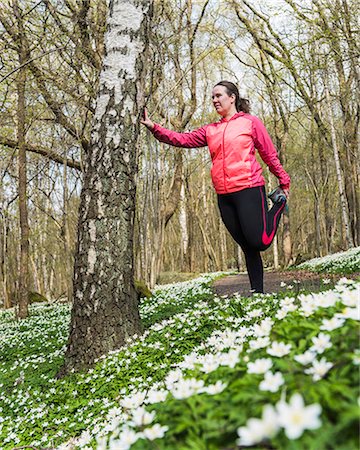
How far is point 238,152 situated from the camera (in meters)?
4.38

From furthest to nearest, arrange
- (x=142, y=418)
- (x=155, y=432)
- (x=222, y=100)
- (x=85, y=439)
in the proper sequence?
(x=222, y=100) < (x=85, y=439) < (x=142, y=418) < (x=155, y=432)

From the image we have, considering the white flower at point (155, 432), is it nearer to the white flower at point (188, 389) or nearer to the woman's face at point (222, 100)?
the white flower at point (188, 389)

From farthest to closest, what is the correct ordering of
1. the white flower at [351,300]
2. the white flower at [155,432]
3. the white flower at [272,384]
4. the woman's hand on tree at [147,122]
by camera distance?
1. the woman's hand on tree at [147,122]
2. the white flower at [351,300]
3. the white flower at [155,432]
4. the white flower at [272,384]

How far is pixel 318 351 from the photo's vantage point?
1.27 meters

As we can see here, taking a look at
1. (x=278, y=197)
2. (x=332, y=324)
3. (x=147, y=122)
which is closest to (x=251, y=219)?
(x=278, y=197)

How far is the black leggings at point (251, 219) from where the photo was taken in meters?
4.38

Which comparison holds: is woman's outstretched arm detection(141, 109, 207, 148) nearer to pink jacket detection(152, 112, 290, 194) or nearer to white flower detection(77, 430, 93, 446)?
pink jacket detection(152, 112, 290, 194)

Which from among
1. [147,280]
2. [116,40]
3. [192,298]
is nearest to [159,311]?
[192,298]

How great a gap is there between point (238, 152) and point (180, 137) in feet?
2.63

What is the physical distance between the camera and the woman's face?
4.53 m

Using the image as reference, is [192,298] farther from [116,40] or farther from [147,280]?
[147,280]

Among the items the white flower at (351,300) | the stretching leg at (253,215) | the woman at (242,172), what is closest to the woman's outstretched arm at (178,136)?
the woman at (242,172)

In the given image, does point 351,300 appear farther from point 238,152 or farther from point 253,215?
point 238,152

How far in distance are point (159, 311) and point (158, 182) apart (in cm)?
774
